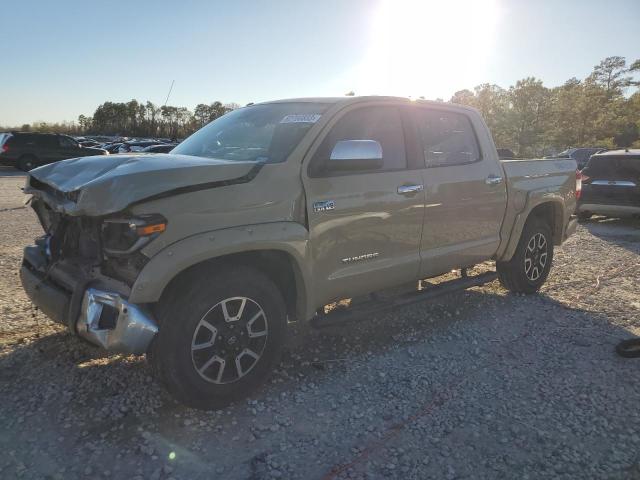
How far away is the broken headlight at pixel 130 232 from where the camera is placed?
2.73 m

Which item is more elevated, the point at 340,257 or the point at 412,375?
the point at 340,257

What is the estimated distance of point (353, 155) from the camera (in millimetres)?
3414

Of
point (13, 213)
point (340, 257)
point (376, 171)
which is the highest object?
point (376, 171)

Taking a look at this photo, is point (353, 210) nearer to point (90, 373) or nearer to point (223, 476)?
point (223, 476)

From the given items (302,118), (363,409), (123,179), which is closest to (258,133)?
(302,118)

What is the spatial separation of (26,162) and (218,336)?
80.5ft

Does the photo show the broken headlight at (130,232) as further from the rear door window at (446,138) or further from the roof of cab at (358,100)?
the rear door window at (446,138)

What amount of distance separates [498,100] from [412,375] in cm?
5504

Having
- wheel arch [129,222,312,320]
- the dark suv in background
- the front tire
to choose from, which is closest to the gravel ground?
the front tire

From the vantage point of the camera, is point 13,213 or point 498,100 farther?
point 498,100

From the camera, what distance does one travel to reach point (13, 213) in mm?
10625

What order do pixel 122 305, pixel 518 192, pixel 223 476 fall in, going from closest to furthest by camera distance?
pixel 223 476, pixel 122 305, pixel 518 192

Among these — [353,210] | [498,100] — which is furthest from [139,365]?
[498,100]

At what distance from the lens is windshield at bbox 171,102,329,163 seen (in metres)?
3.55
